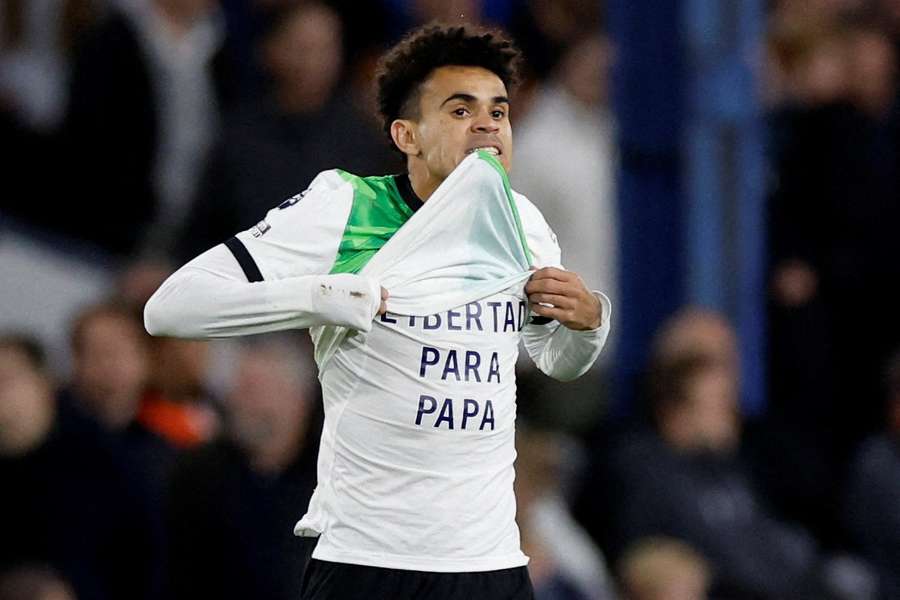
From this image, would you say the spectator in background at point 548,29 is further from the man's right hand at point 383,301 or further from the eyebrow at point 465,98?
the man's right hand at point 383,301

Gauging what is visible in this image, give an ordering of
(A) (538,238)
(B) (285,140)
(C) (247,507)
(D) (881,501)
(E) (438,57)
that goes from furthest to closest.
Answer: (D) (881,501), (B) (285,140), (C) (247,507), (A) (538,238), (E) (438,57)

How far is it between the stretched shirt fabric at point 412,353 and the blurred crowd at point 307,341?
6.87 feet

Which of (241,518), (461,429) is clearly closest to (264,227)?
(461,429)

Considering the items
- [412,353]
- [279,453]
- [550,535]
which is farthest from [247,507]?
[412,353]

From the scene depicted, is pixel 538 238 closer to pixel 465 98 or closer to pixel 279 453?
→ pixel 465 98

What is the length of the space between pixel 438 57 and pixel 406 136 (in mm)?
167

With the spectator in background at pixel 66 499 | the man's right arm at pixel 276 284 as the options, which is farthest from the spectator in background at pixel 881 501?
the man's right arm at pixel 276 284

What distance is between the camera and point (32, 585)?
5777 millimetres

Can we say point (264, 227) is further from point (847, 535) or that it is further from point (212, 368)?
point (847, 535)

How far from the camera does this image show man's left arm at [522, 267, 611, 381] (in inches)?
155

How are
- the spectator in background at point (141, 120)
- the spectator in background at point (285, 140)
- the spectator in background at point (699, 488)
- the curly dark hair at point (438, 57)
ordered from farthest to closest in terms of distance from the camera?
1. the spectator in background at point (141, 120)
2. the spectator in background at point (285, 140)
3. the spectator in background at point (699, 488)
4. the curly dark hair at point (438, 57)

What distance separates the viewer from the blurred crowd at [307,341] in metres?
6.12

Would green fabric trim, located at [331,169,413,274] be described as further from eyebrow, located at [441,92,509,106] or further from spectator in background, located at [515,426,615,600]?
spectator in background, located at [515,426,615,600]

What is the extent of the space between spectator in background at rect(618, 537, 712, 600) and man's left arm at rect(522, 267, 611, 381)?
242 cm
